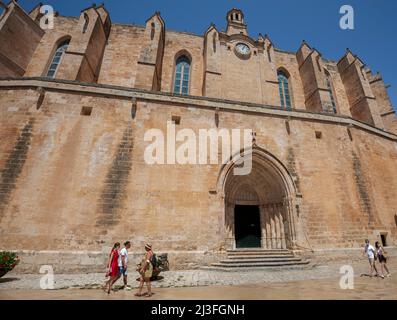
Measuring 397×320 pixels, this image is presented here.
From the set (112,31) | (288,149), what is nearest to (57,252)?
(288,149)

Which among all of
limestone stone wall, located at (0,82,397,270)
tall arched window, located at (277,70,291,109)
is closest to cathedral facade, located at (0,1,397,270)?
limestone stone wall, located at (0,82,397,270)

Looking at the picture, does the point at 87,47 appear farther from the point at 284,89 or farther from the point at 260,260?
the point at 260,260

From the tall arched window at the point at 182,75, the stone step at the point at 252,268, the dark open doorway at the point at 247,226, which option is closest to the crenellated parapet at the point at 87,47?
the tall arched window at the point at 182,75

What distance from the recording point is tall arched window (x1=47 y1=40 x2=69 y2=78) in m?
13.4

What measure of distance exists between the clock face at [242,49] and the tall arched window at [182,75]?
3.91m

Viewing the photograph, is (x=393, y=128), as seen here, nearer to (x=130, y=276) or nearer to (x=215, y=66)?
(x=215, y=66)

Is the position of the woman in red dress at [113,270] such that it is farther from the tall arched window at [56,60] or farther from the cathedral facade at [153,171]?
the tall arched window at [56,60]

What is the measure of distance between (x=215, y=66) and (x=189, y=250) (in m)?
11.4

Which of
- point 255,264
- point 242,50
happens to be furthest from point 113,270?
point 242,50

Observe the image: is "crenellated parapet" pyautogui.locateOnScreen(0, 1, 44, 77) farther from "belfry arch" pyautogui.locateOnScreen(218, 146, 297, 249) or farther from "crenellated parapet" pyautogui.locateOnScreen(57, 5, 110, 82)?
"belfry arch" pyautogui.locateOnScreen(218, 146, 297, 249)

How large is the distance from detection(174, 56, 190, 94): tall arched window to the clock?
3.84m

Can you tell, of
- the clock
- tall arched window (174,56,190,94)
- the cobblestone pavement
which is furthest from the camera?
the clock

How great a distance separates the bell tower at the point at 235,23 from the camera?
1841 centimetres

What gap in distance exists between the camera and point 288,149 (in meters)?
9.49
